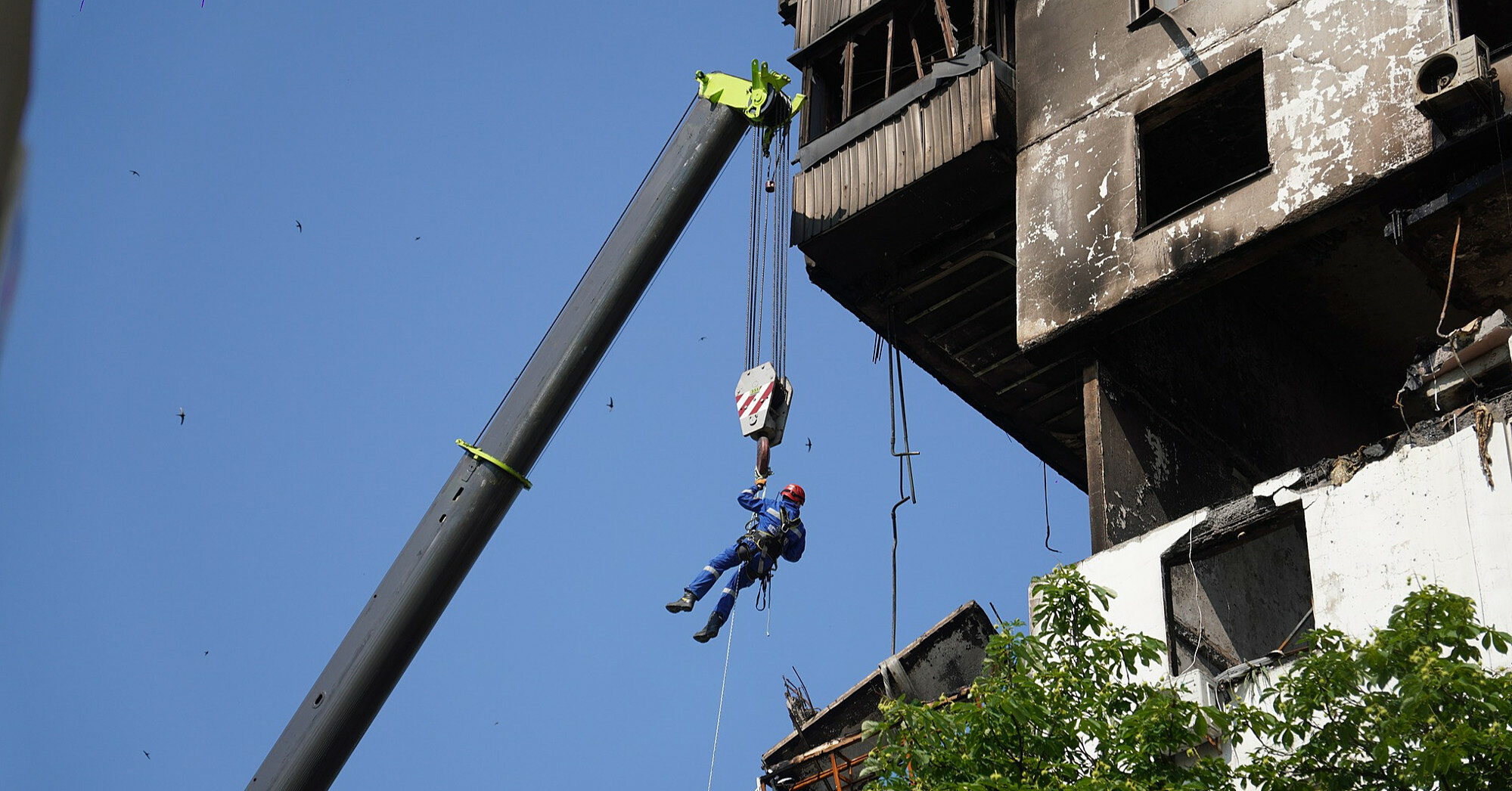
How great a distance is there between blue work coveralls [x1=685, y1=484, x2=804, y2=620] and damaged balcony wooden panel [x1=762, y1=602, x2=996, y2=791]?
2.14 metres

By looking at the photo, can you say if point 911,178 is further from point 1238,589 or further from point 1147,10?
point 1238,589

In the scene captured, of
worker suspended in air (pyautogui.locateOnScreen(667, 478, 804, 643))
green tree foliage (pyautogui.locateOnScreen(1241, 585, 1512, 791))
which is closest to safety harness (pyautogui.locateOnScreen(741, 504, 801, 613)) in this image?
worker suspended in air (pyautogui.locateOnScreen(667, 478, 804, 643))

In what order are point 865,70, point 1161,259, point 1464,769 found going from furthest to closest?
point 865,70 < point 1161,259 < point 1464,769

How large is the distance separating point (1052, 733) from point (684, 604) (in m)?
8.53

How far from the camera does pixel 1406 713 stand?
428 inches

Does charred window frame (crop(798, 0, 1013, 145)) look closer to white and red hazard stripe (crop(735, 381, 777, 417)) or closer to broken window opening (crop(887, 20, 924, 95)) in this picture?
broken window opening (crop(887, 20, 924, 95))

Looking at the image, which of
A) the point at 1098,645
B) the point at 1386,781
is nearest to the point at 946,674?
the point at 1098,645

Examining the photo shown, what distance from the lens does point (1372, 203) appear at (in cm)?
1728

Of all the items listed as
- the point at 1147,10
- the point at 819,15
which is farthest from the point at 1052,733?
the point at 819,15

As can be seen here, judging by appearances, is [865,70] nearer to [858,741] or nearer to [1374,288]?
[1374,288]

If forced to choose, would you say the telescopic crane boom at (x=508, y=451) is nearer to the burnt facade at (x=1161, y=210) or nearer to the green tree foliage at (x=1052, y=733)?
the burnt facade at (x=1161, y=210)

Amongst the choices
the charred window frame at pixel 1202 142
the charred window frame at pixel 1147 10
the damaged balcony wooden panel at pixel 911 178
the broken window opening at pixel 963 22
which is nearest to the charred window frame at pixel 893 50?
the broken window opening at pixel 963 22

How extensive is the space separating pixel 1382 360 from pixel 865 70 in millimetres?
9172

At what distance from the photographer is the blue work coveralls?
20766 mm
